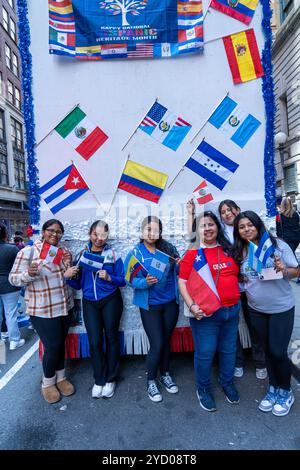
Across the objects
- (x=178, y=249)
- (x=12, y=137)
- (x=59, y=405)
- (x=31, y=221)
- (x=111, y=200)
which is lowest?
(x=59, y=405)

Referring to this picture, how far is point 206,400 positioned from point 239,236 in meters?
1.48

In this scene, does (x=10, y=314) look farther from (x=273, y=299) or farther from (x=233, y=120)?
(x=233, y=120)

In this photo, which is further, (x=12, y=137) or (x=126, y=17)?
(x=12, y=137)

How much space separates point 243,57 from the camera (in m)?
2.99

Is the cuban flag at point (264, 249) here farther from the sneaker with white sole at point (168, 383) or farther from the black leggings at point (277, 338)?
the sneaker with white sole at point (168, 383)

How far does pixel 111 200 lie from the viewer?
311 centimetres

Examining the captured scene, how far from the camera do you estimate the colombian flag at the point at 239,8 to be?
3.00 metres

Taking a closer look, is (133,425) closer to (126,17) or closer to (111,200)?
(111,200)

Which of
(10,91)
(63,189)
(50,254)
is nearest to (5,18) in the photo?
(10,91)

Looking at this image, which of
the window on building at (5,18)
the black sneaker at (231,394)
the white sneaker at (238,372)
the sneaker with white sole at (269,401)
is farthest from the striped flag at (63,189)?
the window on building at (5,18)

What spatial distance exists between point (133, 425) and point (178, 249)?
1.69 m

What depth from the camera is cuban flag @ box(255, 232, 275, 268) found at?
2250 mm

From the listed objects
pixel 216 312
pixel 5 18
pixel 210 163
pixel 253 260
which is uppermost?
pixel 5 18

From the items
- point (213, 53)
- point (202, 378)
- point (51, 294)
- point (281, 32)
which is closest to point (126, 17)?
point (213, 53)
